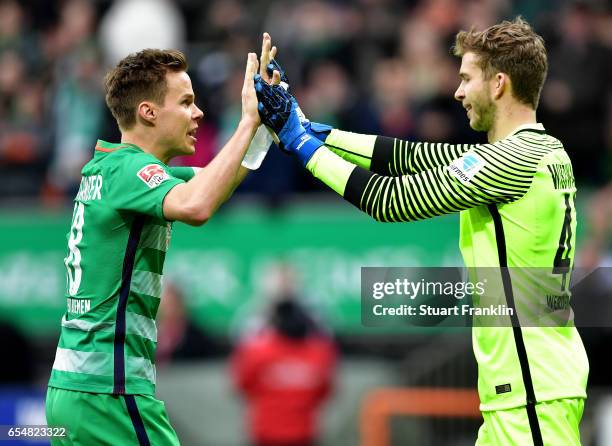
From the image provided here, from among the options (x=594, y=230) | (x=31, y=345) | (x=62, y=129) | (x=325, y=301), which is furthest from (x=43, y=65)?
(x=594, y=230)

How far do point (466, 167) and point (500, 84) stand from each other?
17.8 inches

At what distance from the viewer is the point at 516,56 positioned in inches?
223

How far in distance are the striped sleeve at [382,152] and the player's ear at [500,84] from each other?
485mm

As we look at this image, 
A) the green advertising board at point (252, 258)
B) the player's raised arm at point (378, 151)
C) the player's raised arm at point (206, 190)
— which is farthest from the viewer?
the green advertising board at point (252, 258)

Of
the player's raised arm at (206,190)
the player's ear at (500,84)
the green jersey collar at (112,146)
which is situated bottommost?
the player's raised arm at (206,190)

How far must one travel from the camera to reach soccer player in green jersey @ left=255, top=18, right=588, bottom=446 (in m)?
5.47

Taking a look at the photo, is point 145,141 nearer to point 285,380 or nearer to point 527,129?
point 527,129

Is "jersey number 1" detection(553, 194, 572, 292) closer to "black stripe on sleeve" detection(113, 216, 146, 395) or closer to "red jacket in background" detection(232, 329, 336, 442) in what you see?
"black stripe on sleeve" detection(113, 216, 146, 395)

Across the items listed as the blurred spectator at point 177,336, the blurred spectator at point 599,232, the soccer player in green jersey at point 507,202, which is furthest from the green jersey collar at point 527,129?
the blurred spectator at point 177,336

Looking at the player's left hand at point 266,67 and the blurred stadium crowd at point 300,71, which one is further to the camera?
the blurred stadium crowd at point 300,71

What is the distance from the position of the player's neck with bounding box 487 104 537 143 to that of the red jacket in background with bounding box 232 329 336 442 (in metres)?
6.16

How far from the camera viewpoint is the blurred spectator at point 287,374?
11.7m

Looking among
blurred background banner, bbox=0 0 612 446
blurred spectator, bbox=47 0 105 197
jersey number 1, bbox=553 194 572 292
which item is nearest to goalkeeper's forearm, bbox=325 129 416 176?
jersey number 1, bbox=553 194 572 292

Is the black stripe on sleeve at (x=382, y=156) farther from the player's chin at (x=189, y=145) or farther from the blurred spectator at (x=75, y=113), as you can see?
the blurred spectator at (x=75, y=113)
